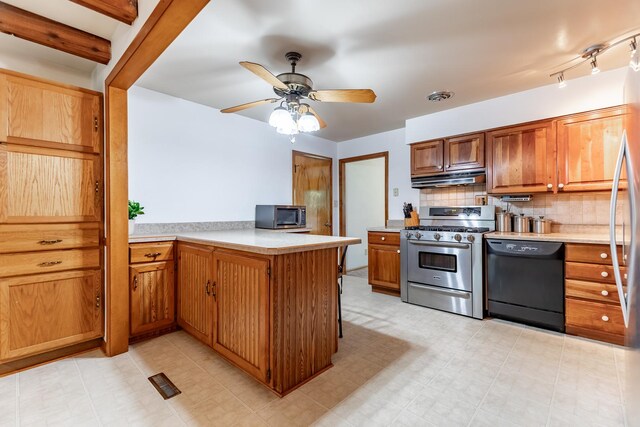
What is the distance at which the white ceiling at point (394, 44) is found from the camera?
1.80 metres

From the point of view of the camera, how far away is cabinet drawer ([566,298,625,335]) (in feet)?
7.59

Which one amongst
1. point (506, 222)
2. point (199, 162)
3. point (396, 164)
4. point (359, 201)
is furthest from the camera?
point (359, 201)

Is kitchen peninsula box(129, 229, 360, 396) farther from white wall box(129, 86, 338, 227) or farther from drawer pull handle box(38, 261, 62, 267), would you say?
white wall box(129, 86, 338, 227)

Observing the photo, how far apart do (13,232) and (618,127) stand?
4926 millimetres

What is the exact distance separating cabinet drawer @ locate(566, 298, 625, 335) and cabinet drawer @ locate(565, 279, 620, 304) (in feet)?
0.15

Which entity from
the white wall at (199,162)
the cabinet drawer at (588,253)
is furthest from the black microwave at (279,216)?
the cabinet drawer at (588,253)

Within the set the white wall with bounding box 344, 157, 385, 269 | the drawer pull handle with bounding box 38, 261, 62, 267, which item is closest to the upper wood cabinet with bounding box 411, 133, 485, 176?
the white wall with bounding box 344, 157, 385, 269

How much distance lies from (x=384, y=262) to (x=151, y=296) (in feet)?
8.89

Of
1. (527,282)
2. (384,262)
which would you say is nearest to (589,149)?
(527,282)

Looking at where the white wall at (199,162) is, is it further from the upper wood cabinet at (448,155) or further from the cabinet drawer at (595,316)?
the cabinet drawer at (595,316)

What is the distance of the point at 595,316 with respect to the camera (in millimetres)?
2398

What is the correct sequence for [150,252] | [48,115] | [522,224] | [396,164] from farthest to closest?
[396,164], [522,224], [150,252], [48,115]

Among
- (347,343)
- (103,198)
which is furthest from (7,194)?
(347,343)

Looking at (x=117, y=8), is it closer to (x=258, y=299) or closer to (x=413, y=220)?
(x=258, y=299)
